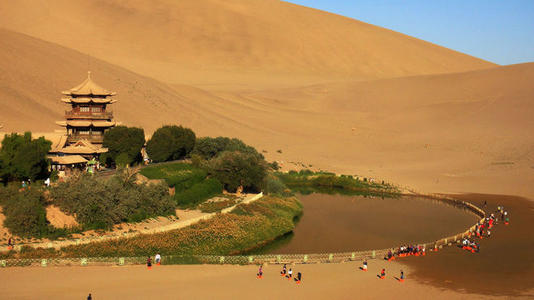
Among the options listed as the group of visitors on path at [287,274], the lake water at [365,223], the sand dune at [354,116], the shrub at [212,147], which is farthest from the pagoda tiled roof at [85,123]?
the group of visitors on path at [287,274]

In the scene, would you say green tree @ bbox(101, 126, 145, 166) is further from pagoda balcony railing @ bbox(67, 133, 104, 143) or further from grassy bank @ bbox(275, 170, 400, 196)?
grassy bank @ bbox(275, 170, 400, 196)

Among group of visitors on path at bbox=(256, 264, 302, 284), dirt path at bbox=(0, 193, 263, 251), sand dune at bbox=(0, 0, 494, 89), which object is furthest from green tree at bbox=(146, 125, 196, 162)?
sand dune at bbox=(0, 0, 494, 89)

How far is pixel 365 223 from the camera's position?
42.5m

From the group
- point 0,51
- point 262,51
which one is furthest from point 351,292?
point 262,51

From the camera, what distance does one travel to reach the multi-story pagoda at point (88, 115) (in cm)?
4650

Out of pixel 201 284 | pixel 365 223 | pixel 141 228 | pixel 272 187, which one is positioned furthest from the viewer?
pixel 272 187

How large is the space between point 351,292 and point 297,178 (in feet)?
111

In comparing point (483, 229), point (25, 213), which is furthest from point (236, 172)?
point (25, 213)

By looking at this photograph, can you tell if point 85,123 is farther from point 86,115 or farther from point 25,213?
point 25,213

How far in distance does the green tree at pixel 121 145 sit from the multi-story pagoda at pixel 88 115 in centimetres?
129

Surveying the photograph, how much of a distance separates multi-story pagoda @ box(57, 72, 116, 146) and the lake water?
16134 millimetres

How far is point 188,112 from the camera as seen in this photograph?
8369cm

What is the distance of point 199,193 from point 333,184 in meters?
20.0

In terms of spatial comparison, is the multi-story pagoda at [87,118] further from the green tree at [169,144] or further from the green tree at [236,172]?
the green tree at [236,172]
